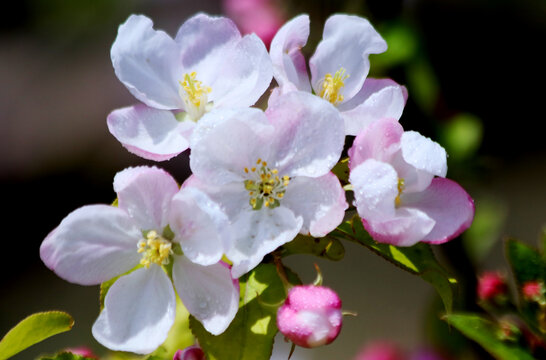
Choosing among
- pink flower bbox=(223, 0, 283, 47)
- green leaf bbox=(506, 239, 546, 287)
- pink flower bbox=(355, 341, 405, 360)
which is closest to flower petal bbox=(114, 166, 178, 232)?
green leaf bbox=(506, 239, 546, 287)

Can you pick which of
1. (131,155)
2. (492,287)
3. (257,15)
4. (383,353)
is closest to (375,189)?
(492,287)

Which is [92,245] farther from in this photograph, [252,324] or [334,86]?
[334,86]

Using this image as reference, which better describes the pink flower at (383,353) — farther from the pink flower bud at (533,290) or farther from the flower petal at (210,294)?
the flower petal at (210,294)

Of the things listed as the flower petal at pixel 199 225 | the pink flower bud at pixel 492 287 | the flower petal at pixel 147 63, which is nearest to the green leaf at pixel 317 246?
the flower petal at pixel 199 225

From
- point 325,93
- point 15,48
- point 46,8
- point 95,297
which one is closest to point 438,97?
point 325,93

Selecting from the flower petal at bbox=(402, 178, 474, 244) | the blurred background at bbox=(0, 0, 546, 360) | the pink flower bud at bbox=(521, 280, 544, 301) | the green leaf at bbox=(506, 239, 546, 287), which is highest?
the flower petal at bbox=(402, 178, 474, 244)

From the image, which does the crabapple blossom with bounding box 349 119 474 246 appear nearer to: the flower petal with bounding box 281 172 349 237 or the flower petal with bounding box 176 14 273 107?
the flower petal with bounding box 281 172 349 237

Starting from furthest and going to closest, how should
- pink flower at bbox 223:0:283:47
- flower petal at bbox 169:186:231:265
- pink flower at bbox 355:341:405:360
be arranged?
pink flower at bbox 223:0:283:47, pink flower at bbox 355:341:405:360, flower petal at bbox 169:186:231:265
